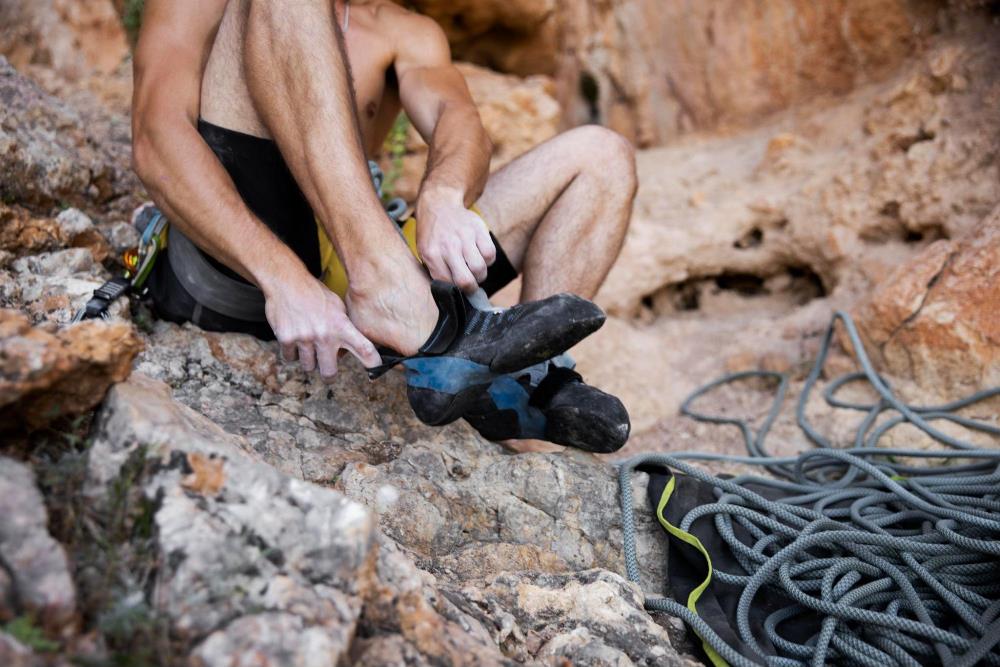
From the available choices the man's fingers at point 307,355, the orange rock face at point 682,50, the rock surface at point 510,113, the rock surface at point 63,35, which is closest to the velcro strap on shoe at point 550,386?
the man's fingers at point 307,355

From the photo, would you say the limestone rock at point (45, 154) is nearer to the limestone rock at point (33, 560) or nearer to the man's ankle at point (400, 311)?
the man's ankle at point (400, 311)

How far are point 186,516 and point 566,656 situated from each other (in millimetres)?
599

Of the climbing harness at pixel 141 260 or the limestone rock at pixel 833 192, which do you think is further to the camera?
the limestone rock at pixel 833 192

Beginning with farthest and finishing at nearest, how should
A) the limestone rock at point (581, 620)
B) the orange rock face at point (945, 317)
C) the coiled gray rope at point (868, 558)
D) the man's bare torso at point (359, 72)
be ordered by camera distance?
1. the orange rock face at point (945, 317)
2. the man's bare torso at point (359, 72)
3. the coiled gray rope at point (868, 558)
4. the limestone rock at point (581, 620)

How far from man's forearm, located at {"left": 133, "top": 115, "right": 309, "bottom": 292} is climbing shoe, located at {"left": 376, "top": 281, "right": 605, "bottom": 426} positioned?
0.98 ft

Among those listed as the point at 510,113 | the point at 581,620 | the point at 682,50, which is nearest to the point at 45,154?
the point at 581,620

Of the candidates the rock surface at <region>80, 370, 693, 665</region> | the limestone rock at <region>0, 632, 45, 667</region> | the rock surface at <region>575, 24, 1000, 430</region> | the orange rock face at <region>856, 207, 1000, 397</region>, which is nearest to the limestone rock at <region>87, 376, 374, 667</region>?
the rock surface at <region>80, 370, 693, 665</region>

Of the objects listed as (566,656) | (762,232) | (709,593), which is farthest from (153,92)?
(762,232)

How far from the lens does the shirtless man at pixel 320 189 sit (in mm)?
1521

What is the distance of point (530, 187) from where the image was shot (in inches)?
76.2

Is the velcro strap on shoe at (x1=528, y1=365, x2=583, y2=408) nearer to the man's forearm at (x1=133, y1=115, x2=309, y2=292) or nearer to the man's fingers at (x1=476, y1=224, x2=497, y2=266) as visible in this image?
the man's fingers at (x1=476, y1=224, x2=497, y2=266)

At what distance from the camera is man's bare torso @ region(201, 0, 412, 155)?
1.67 m

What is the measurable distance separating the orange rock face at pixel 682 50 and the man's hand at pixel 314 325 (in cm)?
238

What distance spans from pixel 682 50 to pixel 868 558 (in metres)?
3.29
